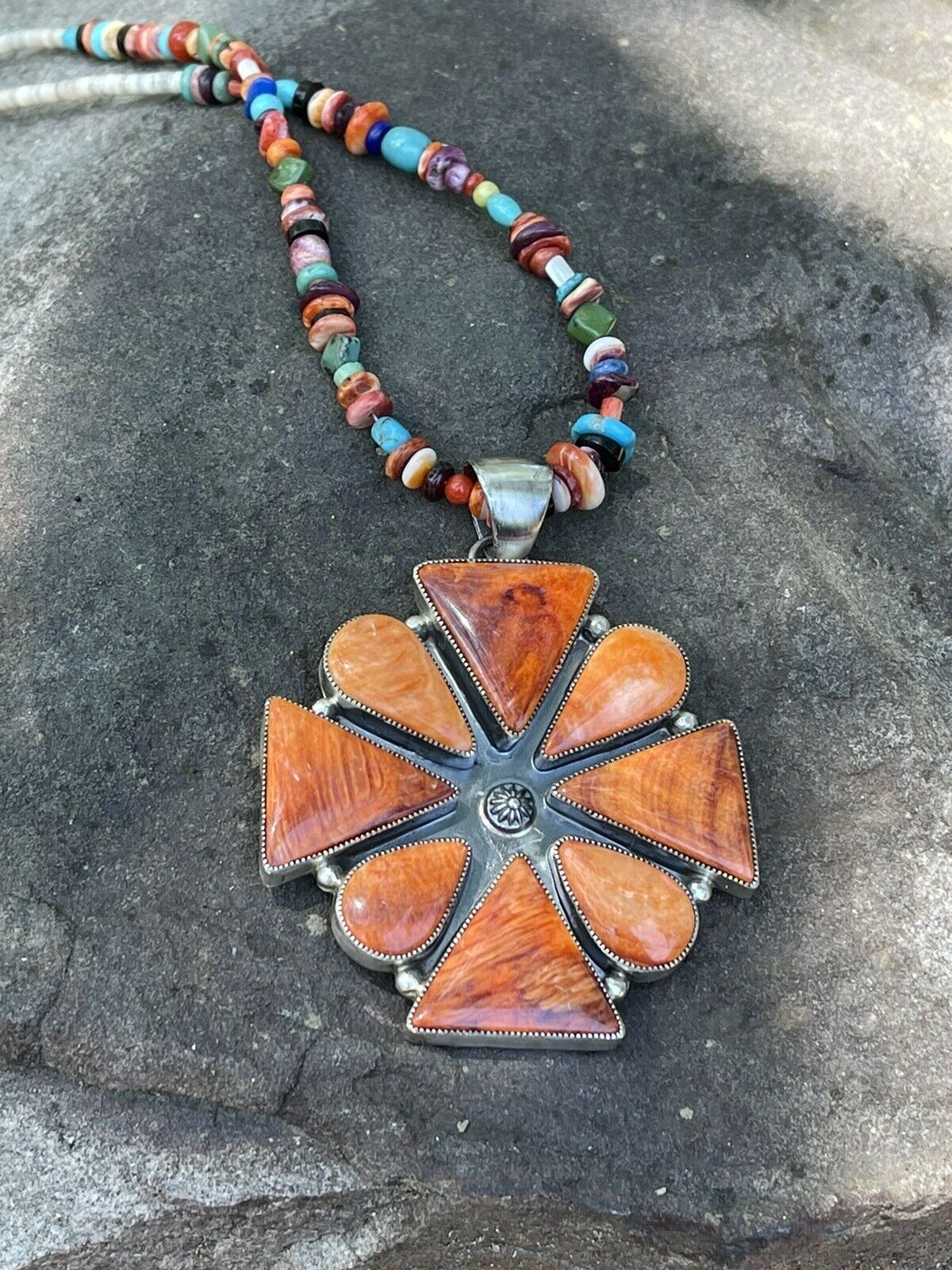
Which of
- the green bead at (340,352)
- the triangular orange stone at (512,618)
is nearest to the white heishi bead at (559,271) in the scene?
the green bead at (340,352)

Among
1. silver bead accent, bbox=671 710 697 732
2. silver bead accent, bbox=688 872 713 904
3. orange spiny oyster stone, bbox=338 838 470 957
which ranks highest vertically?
silver bead accent, bbox=671 710 697 732

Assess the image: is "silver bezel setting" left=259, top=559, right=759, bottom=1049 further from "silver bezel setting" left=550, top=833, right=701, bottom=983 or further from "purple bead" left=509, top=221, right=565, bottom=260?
"purple bead" left=509, top=221, right=565, bottom=260

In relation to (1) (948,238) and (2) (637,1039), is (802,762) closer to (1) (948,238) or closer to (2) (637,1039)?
(2) (637,1039)

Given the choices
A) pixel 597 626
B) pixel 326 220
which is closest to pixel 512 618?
pixel 597 626

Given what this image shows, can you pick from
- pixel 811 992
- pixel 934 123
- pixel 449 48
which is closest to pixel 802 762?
pixel 811 992

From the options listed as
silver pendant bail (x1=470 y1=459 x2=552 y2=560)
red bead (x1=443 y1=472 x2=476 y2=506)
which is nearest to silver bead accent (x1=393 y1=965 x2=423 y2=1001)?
silver pendant bail (x1=470 y1=459 x2=552 y2=560)

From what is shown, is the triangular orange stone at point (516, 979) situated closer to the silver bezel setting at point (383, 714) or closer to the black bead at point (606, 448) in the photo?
the silver bezel setting at point (383, 714)
